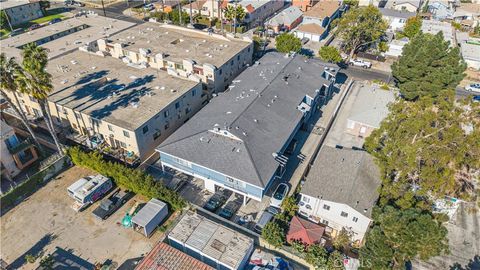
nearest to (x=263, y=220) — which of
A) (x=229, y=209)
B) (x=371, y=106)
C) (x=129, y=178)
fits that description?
(x=229, y=209)

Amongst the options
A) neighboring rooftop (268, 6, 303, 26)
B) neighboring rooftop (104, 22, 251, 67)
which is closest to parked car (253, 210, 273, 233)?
neighboring rooftop (104, 22, 251, 67)

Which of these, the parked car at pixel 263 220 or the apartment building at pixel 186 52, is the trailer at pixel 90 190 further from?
the apartment building at pixel 186 52

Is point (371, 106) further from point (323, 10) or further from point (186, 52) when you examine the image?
point (323, 10)

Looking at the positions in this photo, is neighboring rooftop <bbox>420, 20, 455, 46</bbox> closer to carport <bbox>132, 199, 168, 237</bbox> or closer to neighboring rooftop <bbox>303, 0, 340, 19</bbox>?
neighboring rooftop <bbox>303, 0, 340, 19</bbox>

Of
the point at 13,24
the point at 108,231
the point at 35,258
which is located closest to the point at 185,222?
the point at 108,231

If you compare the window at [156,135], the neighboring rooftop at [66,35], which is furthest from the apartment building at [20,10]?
the window at [156,135]

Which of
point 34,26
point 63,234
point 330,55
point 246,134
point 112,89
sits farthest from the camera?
point 34,26
